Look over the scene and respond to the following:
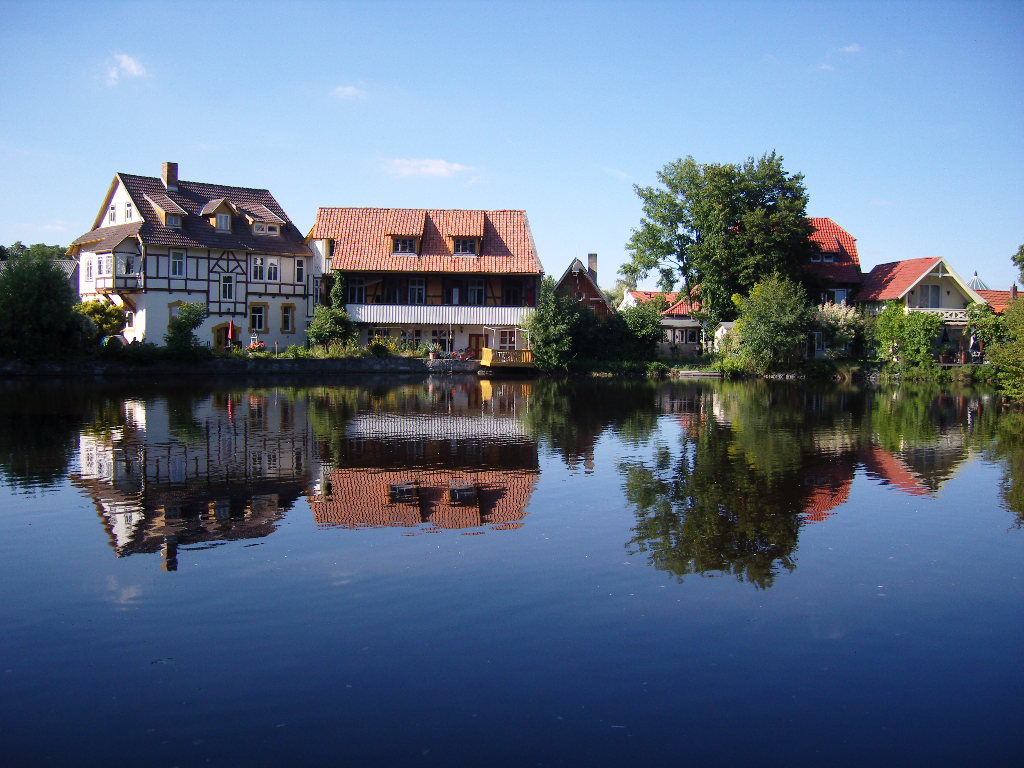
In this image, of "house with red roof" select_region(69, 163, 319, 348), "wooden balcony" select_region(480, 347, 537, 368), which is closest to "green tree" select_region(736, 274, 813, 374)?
"wooden balcony" select_region(480, 347, 537, 368)

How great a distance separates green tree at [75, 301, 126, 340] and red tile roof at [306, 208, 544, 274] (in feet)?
42.3

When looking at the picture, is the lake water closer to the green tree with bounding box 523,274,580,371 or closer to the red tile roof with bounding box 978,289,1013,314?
the green tree with bounding box 523,274,580,371

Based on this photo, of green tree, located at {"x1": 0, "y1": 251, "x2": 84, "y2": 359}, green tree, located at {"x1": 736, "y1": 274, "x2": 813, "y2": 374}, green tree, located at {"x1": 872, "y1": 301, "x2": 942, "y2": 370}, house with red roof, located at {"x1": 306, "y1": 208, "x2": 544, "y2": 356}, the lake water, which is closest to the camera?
the lake water

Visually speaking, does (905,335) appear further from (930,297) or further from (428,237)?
(428,237)

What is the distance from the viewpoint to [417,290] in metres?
54.5

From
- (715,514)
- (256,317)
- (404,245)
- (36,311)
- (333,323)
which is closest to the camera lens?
(715,514)

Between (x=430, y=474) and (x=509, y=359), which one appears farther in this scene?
(x=509, y=359)

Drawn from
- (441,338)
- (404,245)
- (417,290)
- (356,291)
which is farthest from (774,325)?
(356,291)

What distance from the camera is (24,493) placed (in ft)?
44.1

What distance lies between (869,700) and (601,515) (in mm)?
6100

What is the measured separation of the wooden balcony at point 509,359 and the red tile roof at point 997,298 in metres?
30.4

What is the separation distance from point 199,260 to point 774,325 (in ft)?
112

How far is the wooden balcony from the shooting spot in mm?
50219

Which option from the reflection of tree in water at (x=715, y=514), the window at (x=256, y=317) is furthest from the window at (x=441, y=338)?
the reflection of tree in water at (x=715, y=514)
